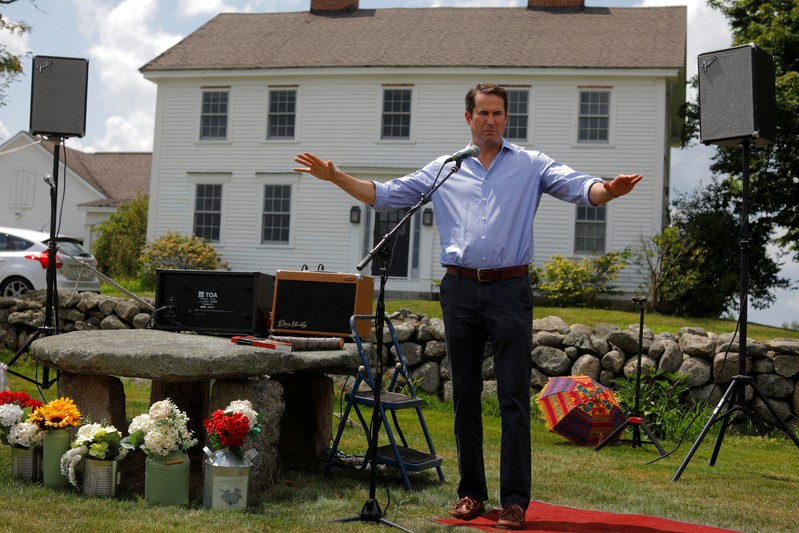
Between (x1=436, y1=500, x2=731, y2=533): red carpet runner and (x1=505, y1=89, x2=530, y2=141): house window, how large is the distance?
15.5 metres

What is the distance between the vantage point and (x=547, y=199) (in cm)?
1959

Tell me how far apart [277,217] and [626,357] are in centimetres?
1286

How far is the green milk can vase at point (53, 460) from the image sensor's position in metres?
5.08

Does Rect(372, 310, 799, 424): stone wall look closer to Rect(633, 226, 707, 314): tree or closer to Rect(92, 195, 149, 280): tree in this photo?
Rect(633, 226, 707, 314): tree

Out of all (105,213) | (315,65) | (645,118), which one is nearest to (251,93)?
(315,65)

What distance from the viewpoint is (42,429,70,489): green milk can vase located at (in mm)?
5082

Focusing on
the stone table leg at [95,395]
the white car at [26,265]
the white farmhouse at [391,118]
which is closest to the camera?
the stone table leg at [95,395]

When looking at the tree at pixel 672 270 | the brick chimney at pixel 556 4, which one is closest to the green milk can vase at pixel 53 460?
the tree at pixel 672 270

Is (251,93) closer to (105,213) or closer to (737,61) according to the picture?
(105,213)

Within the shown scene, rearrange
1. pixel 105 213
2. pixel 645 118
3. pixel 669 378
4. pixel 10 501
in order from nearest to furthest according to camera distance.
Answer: pixel 10 501 < pixel 669 378 < pixel 645 118 < pixel 105 213

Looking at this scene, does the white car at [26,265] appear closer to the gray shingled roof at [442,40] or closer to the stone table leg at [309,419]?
the gray shingled roof at [442,40]

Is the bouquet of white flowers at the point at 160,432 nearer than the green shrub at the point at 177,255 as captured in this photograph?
Yes

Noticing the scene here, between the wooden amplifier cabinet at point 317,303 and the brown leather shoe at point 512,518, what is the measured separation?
2087mm

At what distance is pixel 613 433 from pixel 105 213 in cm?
2683
